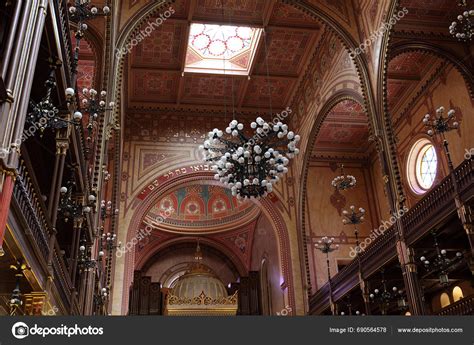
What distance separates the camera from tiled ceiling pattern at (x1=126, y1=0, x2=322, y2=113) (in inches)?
570

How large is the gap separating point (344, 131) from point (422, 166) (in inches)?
138

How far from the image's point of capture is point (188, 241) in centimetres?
2345

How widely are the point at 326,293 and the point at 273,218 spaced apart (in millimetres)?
3317

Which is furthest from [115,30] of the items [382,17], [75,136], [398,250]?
[398,250]

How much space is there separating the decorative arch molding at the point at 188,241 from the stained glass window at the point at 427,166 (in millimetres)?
9592

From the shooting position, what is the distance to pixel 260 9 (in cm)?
1447

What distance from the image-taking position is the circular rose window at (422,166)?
15.3 meters

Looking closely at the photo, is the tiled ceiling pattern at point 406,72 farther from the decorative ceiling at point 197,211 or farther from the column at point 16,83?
the column at point 16,83

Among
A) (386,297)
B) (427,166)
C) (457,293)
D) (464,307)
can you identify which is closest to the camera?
(464,307)

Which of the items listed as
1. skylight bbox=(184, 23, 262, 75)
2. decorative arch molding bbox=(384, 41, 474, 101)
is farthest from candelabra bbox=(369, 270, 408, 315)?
skylight bbox=(184, 23, 262, 75)

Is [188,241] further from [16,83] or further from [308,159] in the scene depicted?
[16,83]

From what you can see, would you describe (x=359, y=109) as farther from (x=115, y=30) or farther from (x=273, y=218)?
(x=115, y=30)

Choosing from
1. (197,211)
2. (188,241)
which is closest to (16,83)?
(197,211)

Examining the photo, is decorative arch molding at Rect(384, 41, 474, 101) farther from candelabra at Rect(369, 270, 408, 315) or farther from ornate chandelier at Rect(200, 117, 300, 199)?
candelabra at Rect(369, 270, 408, 315)
